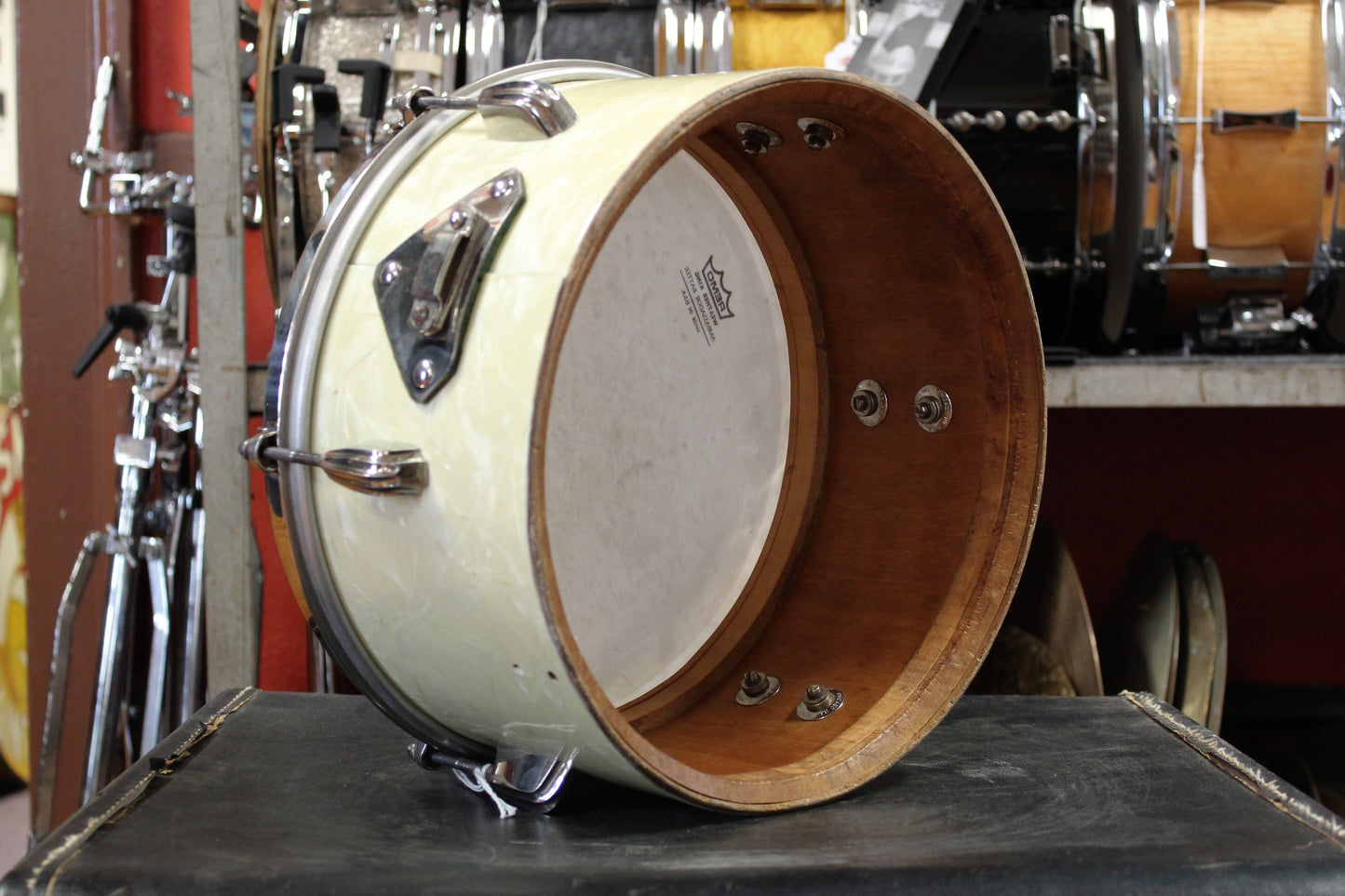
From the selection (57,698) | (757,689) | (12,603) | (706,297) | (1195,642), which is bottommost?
(12,603)

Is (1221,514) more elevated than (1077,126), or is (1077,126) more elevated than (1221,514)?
(1077,126)

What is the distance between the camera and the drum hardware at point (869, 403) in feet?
3.18

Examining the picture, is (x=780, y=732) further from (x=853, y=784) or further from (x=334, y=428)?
(x=334, y=428)

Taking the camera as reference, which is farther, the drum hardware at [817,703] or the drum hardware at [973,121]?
the drum hardware at [973,121]

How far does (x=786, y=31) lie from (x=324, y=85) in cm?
54

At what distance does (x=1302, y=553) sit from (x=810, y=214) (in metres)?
1.42

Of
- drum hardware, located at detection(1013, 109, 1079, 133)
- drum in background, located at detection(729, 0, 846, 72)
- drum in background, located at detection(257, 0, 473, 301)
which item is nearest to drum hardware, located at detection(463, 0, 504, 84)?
drum in background, located at detection(257, 0, 473, 301)

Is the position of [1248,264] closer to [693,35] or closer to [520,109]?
[693,35]

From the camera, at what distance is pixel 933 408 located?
92 centimetres

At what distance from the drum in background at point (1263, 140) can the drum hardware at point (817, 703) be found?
0.76 meters

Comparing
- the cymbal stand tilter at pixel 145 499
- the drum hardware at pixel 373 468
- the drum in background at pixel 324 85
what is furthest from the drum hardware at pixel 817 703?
the cymbal stand tilter at pixel 145 499

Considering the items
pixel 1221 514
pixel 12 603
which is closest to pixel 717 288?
pixel 1221 514

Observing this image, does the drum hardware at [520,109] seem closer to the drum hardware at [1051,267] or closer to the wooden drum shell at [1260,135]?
the drum hardware at [1051,267]

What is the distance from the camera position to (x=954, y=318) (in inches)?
35.3
